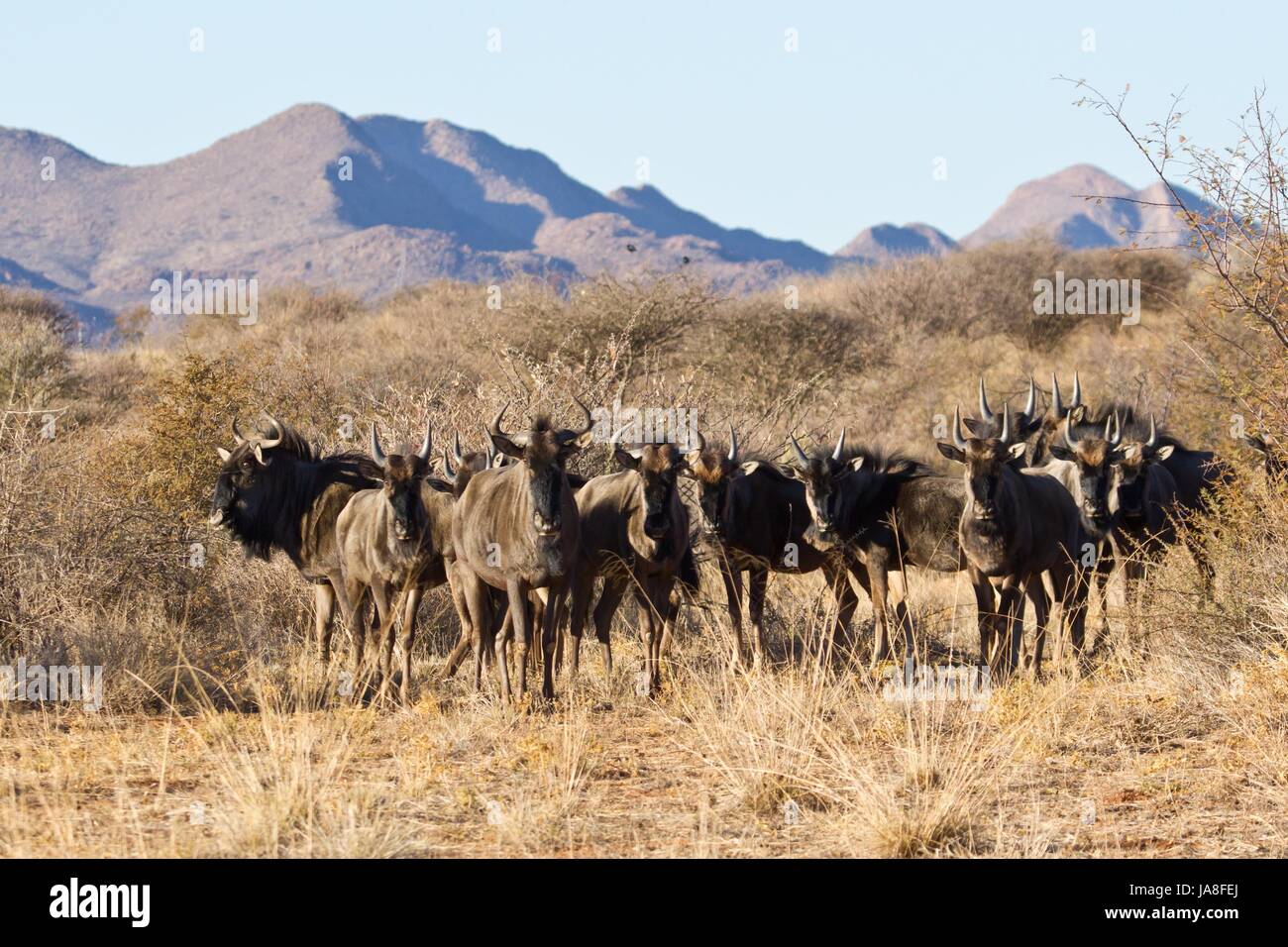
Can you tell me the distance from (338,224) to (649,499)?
136 m

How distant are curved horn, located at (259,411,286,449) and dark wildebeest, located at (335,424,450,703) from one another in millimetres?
957

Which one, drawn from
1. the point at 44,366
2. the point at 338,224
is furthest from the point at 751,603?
the point at 338,224

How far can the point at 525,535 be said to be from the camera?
10.3 metres

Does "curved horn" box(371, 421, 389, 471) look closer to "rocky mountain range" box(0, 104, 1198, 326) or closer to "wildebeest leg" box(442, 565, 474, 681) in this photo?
"wildebeest leg" box(442, 565, 474, 681)

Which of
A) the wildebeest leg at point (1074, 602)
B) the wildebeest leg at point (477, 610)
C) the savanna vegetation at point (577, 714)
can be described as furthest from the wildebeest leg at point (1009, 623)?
the wildebeest leg at point (477, 610)

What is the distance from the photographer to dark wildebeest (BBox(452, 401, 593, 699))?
10.2m

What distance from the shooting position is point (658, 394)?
16.4m

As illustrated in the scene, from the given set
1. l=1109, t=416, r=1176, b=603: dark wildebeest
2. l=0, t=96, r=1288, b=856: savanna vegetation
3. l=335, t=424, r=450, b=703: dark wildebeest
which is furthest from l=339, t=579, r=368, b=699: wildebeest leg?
l=1109, t=416, r=1176, b=603: dark wildebeest

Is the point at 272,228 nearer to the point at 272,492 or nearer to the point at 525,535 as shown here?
the point at 272,492

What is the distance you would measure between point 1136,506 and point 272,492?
711 cm

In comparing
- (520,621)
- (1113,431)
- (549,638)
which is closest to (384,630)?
(520,621)

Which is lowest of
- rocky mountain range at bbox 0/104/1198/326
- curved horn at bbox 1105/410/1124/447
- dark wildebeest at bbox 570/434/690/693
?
dark wildebeest at bbox 570/434/690/693

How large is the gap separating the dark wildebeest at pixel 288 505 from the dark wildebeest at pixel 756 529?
264 centimetres
